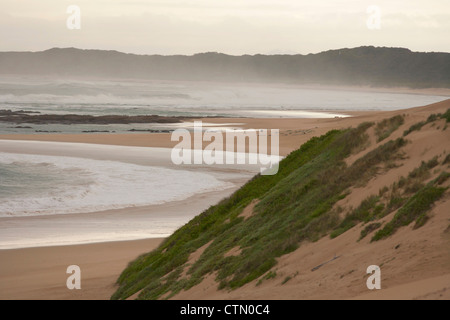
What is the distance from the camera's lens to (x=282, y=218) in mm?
9578

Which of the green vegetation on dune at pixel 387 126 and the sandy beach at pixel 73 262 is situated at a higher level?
the green vegetation on dune at pixel 387 126

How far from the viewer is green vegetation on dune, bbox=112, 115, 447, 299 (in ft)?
26.7

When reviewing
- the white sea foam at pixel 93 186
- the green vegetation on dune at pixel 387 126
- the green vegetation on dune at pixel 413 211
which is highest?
the white sea foam at pixel 93 186

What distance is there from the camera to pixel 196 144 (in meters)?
36.9

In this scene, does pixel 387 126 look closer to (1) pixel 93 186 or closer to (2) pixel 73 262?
(2) pixel 73 262

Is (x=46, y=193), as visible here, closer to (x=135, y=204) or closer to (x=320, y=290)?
(x=135, y=204)

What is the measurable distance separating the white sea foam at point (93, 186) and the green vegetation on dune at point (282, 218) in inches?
282

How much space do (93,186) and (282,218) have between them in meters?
13.7

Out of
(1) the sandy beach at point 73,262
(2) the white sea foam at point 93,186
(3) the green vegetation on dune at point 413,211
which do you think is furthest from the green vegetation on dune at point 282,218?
(2) the white sea foam at point 93,186

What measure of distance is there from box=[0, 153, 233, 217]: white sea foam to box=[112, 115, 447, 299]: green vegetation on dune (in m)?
7.16

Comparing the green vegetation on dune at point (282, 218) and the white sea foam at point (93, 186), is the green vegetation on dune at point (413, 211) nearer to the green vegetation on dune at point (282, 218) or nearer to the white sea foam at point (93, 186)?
the green vegetation on dune at point (282, 218)

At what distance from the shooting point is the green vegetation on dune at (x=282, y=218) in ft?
26.7
